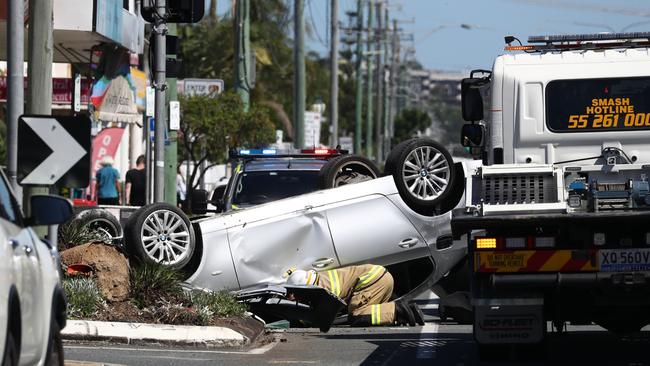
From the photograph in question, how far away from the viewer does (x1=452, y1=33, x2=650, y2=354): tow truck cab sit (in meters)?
11.4

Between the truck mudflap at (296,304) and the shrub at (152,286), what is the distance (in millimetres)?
1258

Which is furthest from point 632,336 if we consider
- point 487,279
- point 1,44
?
point 1,44

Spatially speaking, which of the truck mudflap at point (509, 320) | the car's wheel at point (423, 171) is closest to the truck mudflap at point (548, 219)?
the truck mudflap at point (509, 320)

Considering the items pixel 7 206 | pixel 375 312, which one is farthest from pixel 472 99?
pixel 7 206

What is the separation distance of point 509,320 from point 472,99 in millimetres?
3074

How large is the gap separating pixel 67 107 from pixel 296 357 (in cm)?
1614

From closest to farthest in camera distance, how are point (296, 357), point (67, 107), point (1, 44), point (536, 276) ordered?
point (536, 276), point (296, 357), point (1, 44), point (67, 107)

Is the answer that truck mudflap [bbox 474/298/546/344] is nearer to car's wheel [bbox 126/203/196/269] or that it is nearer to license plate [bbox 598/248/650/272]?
license plate [bbox 598/248/650/272]

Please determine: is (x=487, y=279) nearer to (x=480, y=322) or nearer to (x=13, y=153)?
(x=480, y=322)

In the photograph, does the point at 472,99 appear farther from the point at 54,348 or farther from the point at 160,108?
the point at 160,108

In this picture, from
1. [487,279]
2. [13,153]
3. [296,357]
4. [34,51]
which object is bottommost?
[296,357]

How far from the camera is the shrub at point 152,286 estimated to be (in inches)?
551

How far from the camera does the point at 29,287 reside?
7.64m

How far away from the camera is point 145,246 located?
49.0 ft
